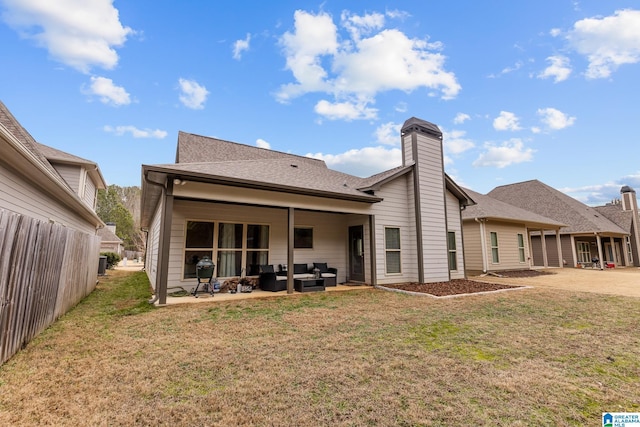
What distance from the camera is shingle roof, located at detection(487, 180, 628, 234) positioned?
19.0 m

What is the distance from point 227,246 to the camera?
850 cm

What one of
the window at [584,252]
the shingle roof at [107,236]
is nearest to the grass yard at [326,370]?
the window at [584,252]

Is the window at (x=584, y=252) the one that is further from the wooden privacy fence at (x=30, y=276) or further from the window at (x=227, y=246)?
the wooden privacy fence at (x=30, y=276)

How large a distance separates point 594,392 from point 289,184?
21.4ft

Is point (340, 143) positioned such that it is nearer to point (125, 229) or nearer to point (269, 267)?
point (269, 267)

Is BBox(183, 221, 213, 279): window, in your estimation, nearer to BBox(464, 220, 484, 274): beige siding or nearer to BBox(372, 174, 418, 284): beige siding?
BBox(372, 174, 418, 284): beige siding

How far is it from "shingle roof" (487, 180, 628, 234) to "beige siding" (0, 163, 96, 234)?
1013 inches

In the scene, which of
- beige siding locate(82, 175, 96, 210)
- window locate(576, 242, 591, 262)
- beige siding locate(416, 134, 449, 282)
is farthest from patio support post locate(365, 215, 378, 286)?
window locate(576, 242, 591, 262)

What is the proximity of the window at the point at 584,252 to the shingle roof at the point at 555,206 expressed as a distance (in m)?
2.08

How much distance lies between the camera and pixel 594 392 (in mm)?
2447

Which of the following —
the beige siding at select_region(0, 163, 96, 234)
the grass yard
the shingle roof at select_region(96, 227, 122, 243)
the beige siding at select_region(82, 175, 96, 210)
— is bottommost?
the grass yard

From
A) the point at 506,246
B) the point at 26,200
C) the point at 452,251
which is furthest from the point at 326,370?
the point at 506,246

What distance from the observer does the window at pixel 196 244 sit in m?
7.94

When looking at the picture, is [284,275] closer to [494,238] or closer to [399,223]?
[399,223]
